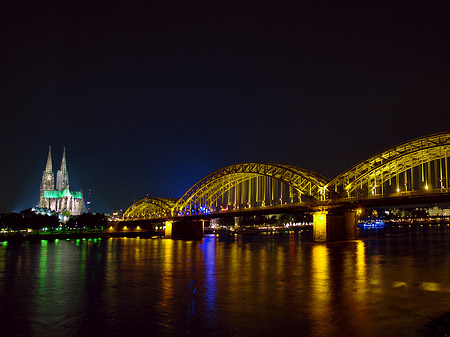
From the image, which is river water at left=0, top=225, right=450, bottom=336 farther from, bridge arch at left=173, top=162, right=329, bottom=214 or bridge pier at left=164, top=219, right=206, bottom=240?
bridge pier at left=164, top=219, right=206, bottom=240

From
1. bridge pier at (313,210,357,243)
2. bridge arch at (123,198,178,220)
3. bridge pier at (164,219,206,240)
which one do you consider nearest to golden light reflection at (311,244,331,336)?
bridge pier at (313,210,357,243)

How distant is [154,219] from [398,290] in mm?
110598

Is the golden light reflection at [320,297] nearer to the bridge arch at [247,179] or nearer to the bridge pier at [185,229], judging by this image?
the bridge arch at [247,179]

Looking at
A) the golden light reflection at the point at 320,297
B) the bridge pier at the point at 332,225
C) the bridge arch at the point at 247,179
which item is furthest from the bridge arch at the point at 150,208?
the golden light reflection at the point at 320,297

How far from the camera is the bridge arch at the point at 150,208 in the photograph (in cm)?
13689

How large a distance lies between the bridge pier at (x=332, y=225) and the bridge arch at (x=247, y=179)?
553cm

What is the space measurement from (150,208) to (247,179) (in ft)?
229

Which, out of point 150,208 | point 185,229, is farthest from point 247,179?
point 150,208

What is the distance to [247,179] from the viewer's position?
106562mm

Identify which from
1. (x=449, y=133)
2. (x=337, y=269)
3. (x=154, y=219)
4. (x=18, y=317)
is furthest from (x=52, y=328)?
(x=154, y=219)

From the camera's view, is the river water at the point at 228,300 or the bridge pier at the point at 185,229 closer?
the river water at the point at 228,300

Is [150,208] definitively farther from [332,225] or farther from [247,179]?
[332,225]

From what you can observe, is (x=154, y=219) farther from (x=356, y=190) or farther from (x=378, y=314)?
(x=378, y=314)

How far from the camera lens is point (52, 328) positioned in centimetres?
1977
